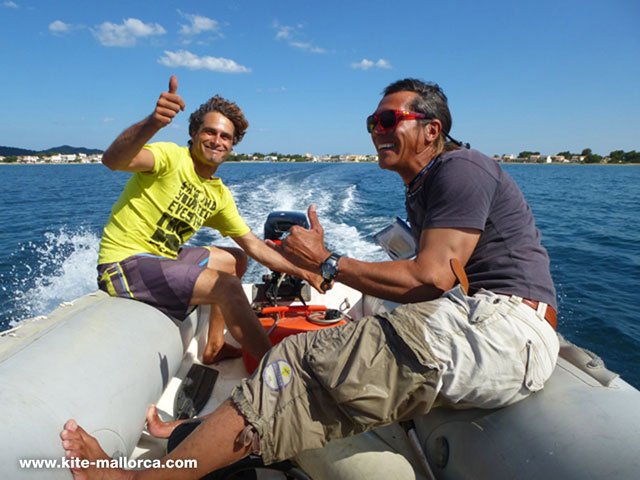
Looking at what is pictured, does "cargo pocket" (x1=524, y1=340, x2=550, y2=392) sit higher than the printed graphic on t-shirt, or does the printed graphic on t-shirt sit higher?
the printed graphic on t-shirt

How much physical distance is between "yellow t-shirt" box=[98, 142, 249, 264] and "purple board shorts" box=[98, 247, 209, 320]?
9 cm

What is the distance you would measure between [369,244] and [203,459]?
716cm

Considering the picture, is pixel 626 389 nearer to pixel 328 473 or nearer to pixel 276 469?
pixel 328 473

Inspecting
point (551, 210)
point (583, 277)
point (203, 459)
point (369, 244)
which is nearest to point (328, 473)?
point (203, 459)

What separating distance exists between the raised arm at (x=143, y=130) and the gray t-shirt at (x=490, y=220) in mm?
1427

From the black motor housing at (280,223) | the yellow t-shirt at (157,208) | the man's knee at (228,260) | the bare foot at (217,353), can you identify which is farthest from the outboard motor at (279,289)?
the yellow t-shirt at (157,208)

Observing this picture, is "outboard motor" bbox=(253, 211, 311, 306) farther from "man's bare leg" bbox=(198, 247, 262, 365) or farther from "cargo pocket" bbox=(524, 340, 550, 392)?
"cargo pocket" bbox=(524, 340, 550, 392)

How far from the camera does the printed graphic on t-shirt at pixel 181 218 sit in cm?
266

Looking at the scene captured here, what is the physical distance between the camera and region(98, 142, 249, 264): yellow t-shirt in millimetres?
2570

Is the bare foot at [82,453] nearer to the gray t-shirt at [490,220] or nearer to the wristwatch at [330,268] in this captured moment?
the wristwatch at [330,268]

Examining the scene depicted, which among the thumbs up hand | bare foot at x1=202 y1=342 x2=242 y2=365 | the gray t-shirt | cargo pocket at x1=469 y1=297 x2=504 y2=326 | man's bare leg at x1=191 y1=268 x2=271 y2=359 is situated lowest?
bare foot at x1=202 y1=342 x2=242 y2=365

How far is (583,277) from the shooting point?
734 cm

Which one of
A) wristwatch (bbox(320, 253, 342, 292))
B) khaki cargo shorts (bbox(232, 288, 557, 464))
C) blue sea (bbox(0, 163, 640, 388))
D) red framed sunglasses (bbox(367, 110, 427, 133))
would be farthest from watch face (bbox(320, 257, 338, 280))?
blue sea (bbox(0, 163, 640, 388))

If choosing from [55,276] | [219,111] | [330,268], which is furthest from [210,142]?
[55,276]
